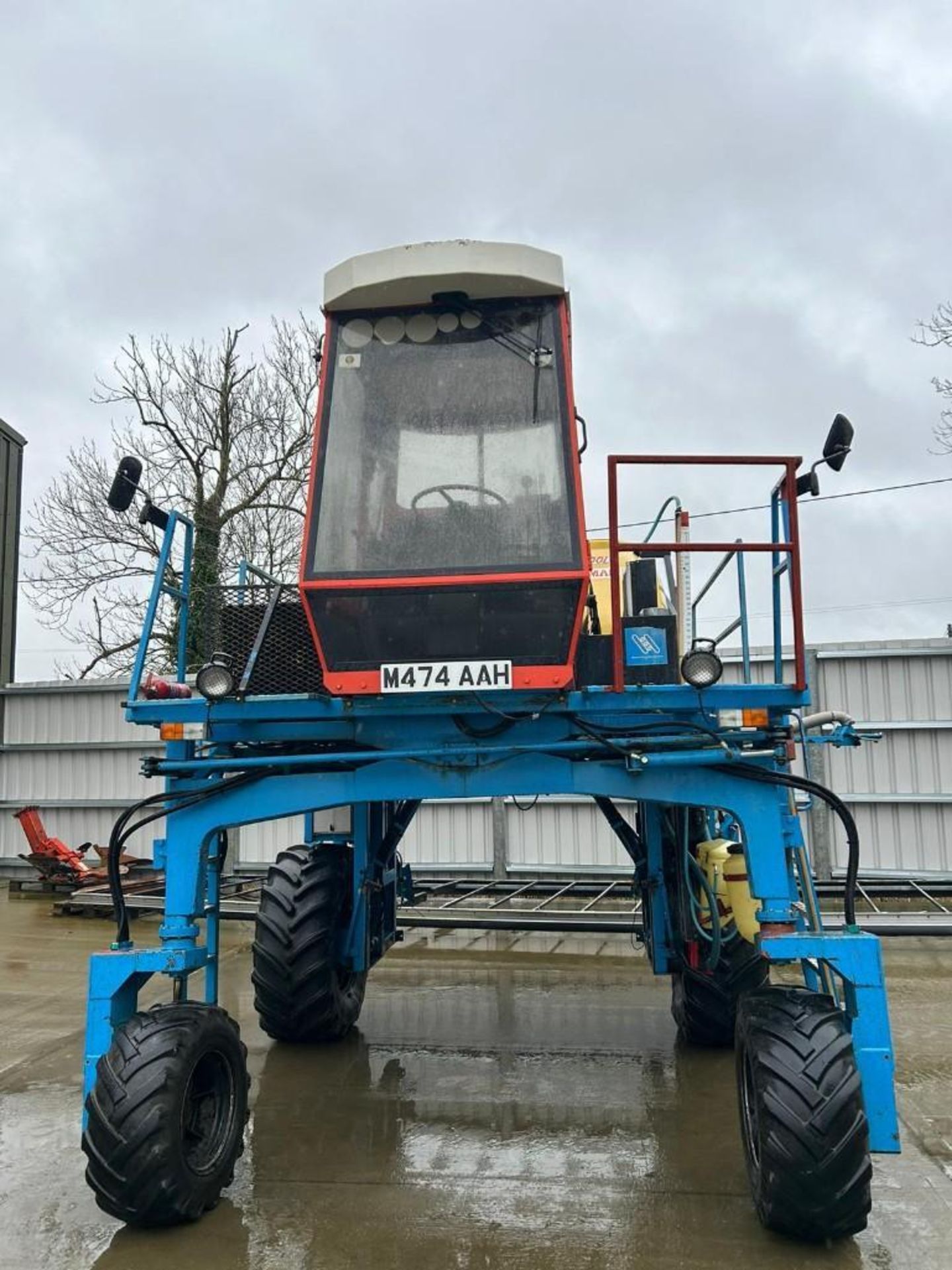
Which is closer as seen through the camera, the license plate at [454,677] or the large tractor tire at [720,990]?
the license plate at [454,677]

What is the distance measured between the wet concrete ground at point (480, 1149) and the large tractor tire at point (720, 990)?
134 mm

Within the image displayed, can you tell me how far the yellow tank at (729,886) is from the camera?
15.6 feet

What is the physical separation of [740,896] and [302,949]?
2.28 m

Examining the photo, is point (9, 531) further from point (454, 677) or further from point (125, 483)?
point (454, 677)

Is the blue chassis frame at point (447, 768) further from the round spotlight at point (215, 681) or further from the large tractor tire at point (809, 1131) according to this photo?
the large tractor tire at point (809, 1131)

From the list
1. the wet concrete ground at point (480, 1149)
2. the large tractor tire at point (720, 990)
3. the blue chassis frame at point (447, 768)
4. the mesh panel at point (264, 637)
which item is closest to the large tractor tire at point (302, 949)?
the wet concrete ground at point (480, 1149)

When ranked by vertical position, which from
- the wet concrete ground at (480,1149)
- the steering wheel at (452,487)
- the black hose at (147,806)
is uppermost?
the steering wheel at (452,487)

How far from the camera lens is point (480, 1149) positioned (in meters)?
4.42

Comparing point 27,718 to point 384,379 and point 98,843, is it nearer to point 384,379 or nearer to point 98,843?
point 98,843

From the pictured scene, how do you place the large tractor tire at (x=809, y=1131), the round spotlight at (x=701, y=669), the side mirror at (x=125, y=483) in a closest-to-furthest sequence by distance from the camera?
the large tractor tire at (x=809, y=1131) → the round spotlight at (x=701, y=669) → the side mirror at (x=125, y=483)

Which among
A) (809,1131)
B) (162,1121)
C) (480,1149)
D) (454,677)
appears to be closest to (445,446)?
(454,677)

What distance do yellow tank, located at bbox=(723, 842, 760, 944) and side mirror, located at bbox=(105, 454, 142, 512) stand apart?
302 cm

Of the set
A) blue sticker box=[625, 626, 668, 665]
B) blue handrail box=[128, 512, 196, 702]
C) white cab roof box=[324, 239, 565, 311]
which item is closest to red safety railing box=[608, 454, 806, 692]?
blue sticker box=[625, 626, 668, 665]

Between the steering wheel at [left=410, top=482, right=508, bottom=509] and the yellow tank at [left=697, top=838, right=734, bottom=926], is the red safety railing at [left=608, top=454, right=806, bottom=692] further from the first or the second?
the yellow tank at [left=697, top=838, right=734, bottom=926]
